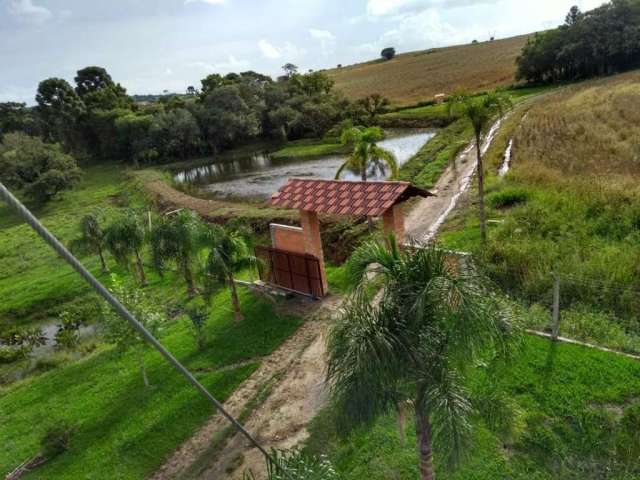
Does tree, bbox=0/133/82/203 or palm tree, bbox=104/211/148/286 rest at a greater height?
tree, bbox=0/133/82/203

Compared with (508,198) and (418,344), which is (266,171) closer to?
(508,198)

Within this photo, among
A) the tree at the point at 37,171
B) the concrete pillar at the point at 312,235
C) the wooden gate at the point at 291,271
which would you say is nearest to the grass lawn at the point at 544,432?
the wooden gate at the point at 291,271

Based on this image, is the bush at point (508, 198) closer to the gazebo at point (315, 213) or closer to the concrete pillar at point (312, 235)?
the gazebo at point (315, 213)

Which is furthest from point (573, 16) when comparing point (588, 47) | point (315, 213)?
point (315, 213)

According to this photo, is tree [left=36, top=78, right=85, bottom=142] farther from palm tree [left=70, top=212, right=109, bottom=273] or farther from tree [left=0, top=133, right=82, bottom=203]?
palm tree [left=70, top=212, right=109, bottom=273]

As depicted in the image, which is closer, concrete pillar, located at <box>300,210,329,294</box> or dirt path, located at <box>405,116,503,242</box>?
concrete pillar, located at <box>300,210,329,294</box>

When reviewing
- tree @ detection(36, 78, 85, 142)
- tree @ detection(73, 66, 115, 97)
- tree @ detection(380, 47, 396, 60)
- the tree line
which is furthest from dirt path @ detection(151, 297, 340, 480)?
tree @ detection(380, 47, 396, 60)
